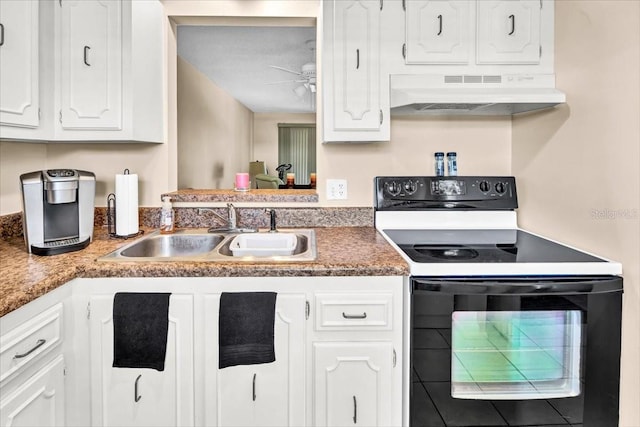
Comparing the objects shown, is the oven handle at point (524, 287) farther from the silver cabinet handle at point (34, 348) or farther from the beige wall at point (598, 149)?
the silver cabinet handle at point (34, 348)

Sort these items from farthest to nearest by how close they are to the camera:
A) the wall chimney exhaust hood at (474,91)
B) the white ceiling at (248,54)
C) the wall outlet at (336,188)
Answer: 1. the white ceiling at (248,54)
2. the wall outlet at (336,188)
3. the wall chimney exhaust hood at (474,91)

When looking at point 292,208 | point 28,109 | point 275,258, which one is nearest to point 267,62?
point 292,208

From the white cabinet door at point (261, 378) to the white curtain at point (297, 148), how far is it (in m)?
6.70

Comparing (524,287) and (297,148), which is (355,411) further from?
(297,148)

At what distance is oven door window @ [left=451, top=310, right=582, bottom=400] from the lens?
142 centimetres

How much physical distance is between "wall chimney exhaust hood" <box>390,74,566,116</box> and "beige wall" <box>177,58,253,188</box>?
240 cm

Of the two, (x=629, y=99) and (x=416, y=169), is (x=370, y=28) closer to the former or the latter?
(x=416, y=169)

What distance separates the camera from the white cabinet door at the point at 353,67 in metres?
1.90

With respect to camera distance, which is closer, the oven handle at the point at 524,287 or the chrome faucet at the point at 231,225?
the oven handle at the point at 524,287

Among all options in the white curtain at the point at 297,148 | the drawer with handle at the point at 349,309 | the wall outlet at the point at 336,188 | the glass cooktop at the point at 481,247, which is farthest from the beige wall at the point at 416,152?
the white curtain at the point at 297,148

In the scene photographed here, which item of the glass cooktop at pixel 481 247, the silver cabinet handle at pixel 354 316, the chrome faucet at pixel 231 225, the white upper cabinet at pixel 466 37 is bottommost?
the silver cabinet handle at pixel 354 316

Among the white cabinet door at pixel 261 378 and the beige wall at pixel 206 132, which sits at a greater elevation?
the beige wall at pixel 206 132

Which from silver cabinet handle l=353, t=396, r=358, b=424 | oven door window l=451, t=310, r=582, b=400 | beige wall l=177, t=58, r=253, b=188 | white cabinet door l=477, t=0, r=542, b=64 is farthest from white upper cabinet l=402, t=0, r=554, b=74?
beige wall l=177, t=58, r=253, b=188

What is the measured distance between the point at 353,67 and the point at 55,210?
1.34 metres
